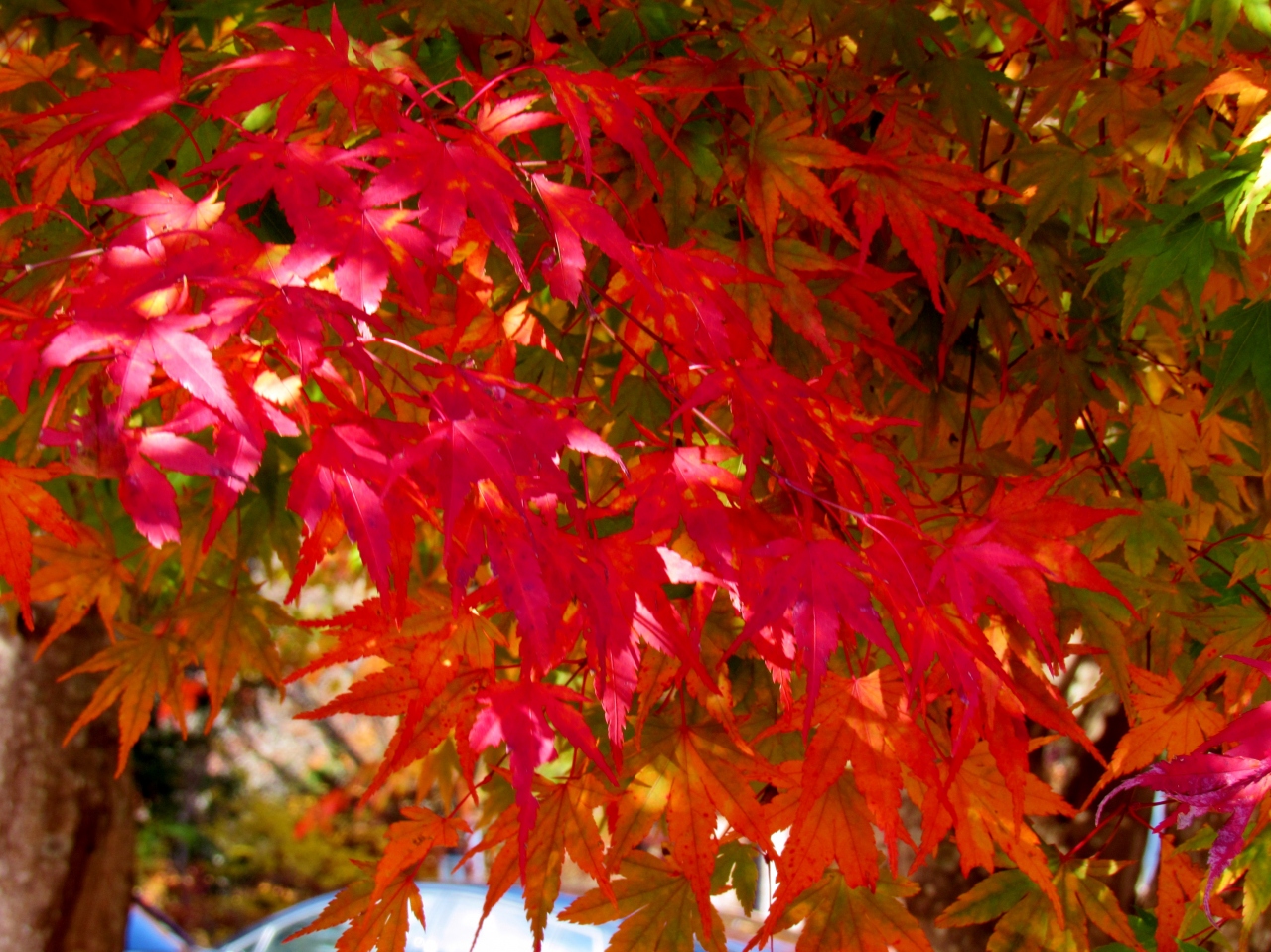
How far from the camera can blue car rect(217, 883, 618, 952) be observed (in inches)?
218

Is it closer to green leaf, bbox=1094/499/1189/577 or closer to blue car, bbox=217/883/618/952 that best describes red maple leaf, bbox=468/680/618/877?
green leaf, bbox=1094/499/1189/577

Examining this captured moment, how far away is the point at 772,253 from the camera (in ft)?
5.66

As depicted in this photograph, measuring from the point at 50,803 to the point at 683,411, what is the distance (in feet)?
9.82

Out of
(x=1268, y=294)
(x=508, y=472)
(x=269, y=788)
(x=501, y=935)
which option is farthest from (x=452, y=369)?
(x=269, y=788)

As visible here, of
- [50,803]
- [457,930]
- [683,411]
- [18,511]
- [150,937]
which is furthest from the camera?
[150,937]

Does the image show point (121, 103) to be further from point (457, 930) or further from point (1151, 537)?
point (457, 930)

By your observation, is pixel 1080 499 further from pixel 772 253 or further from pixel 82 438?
pixel 82 438

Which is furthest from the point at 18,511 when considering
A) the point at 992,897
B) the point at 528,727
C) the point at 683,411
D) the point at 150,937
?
the point at 150,937

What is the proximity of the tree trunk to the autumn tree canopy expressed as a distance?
1.27 m

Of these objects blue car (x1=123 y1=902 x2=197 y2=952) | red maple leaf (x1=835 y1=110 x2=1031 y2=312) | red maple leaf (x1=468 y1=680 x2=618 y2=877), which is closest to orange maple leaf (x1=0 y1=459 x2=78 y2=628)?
red maple leaf (x1=468 y1=680 x2=618 y2=877)

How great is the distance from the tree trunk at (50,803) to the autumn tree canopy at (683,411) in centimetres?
127

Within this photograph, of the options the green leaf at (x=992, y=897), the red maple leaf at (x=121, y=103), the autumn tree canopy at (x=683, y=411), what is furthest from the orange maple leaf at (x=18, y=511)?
the green leaf at (x=992, y=897)

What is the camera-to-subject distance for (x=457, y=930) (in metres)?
6.02

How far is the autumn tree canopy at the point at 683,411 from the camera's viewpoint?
126 cm
